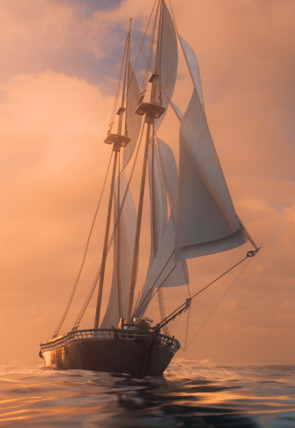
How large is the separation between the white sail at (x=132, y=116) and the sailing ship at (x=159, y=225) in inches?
5.0

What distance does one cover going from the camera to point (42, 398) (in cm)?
1598

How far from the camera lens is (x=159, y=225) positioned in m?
46.4

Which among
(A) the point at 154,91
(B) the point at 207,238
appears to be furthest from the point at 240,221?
(A) the point at 154,91

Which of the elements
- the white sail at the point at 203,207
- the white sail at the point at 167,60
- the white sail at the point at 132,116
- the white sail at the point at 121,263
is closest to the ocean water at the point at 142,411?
the white sail at the point at 203,207

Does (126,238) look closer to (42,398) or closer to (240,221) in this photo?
(240,221)

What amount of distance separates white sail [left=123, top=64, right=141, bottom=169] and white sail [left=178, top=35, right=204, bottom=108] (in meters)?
18.7

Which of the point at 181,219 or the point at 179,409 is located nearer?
the point at 179,409

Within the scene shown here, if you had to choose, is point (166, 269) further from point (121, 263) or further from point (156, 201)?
point (121, 263)

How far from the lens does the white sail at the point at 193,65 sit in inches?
1338

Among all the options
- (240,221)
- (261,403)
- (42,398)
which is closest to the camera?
(261,403)

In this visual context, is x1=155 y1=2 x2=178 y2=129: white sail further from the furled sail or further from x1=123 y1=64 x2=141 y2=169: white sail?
the furled sail

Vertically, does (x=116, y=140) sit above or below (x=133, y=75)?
below

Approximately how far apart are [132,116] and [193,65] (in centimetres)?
2389

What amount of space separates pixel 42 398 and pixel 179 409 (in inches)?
209
